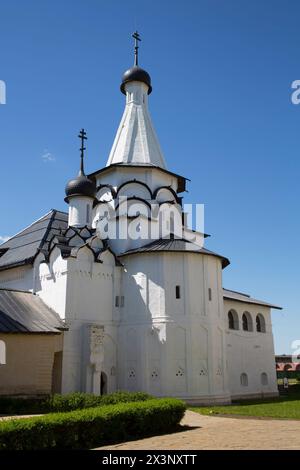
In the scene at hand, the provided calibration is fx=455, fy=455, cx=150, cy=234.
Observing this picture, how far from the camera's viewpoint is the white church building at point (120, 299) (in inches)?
746

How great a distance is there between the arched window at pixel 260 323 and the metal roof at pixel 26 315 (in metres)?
14.2

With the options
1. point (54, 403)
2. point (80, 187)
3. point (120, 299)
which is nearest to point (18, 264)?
point (80, 187)

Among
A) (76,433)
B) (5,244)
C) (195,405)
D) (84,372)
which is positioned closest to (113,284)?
(84,372)

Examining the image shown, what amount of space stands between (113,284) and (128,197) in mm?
4867

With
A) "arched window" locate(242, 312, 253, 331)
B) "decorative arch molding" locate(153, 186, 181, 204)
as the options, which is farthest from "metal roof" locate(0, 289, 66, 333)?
"arched window" locate(242, 312, 253, 331)

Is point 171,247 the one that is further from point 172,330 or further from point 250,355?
point 250,355

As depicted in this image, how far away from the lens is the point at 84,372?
19547 mm

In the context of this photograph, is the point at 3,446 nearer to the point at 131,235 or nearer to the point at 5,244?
the point at 131,235

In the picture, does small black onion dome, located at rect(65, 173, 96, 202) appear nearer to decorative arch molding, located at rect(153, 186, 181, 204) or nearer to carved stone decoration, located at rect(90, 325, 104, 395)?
decorative arch molding, located at rect(153, 186, 181, 204)

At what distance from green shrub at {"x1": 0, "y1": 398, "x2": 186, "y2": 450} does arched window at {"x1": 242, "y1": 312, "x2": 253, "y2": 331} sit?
54.0 feet

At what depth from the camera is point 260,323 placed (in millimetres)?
28828

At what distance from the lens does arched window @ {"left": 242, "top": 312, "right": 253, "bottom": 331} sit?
27531 millimetres

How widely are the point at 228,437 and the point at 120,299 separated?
40.9ft

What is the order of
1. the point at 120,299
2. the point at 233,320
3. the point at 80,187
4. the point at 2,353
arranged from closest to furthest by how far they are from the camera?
the point at 2,353 < the point at 120,299 < the point at 80,187 < the point at 233,320
